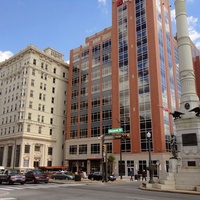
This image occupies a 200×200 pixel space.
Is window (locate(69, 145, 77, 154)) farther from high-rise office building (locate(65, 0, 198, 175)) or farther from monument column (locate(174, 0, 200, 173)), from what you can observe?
monument column (locate(174, 0, 200, 173))

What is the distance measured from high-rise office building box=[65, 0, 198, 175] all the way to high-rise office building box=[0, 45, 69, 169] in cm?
470

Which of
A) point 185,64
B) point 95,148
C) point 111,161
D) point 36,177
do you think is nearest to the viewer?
point 185,64

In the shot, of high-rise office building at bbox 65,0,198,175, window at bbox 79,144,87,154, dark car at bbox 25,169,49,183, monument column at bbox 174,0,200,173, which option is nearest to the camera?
monument column at bbox 174,0,200,173

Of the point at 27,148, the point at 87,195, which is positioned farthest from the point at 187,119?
the point at 27,148

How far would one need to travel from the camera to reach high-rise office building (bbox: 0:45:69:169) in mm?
66331

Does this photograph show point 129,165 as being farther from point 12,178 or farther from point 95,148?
point 12,178

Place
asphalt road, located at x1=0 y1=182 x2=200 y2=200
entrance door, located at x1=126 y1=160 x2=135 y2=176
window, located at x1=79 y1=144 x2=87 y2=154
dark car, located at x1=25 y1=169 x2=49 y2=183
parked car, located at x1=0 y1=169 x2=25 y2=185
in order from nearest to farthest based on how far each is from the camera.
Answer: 1. asphalt road, located at x1=0 y1=182 x2=200 y2=200
2. parked car, located at x1=0 y1=169 x2=25 y2=185
3. dark car, located at x1=25 y1=169 x2=49 y2=183
4. entrance door, located at x1=126 y1=160 x2=135 y2=176
5. window, located at x1=79 y1=144 x2=87 y2=154

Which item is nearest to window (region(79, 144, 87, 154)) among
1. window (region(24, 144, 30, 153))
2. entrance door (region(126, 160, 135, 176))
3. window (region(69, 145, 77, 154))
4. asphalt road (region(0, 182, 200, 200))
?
window (region(69, 145, 77, 154))

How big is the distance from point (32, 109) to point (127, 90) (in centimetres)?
2806

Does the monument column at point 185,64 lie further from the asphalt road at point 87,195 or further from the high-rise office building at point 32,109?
the high-rise office building at point 32,109

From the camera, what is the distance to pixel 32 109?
228ft

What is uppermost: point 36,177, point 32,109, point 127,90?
point 127,90

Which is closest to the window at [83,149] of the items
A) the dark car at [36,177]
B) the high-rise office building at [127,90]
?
the high-rise office building at [127,90]

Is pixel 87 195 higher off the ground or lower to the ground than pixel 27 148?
lower
